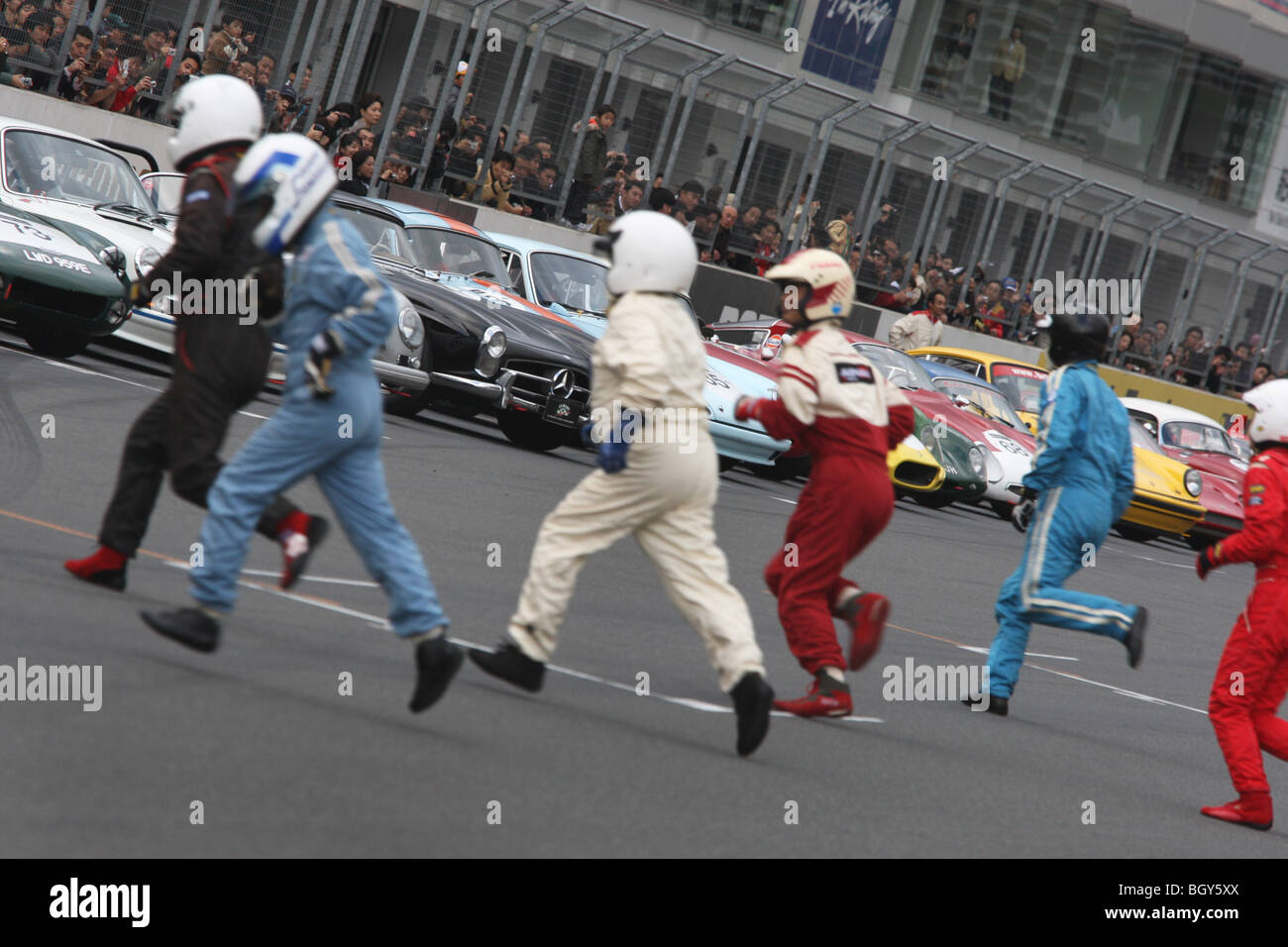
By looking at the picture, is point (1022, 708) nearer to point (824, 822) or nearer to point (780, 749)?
point (780, 749)

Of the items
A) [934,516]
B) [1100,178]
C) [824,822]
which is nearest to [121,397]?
[824,822]

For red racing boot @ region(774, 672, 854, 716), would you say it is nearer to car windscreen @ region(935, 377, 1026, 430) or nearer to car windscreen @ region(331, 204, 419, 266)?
car windscreen @ region(331, 204, 419, 266)

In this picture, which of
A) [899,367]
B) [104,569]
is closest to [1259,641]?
[104,569]

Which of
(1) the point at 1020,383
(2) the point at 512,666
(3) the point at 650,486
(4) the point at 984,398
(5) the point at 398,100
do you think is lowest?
(2) the point at 512,666

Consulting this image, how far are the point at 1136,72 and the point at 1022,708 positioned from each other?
117 feet

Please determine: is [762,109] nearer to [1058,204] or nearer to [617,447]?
[1058,204]

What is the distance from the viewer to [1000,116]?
3978 centimetres

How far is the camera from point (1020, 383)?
21203 mm

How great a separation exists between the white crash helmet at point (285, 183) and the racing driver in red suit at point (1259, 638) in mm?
3753

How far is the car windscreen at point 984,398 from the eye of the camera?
19500 millimetres

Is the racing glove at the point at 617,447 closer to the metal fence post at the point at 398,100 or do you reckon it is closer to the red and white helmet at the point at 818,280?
the red and white helmet at the point at 818,280

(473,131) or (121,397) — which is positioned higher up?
(473,131)

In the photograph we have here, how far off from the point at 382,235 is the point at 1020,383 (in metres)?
8.93

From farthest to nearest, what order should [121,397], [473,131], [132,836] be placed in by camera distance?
[473,131], [121,397], [132,836]
